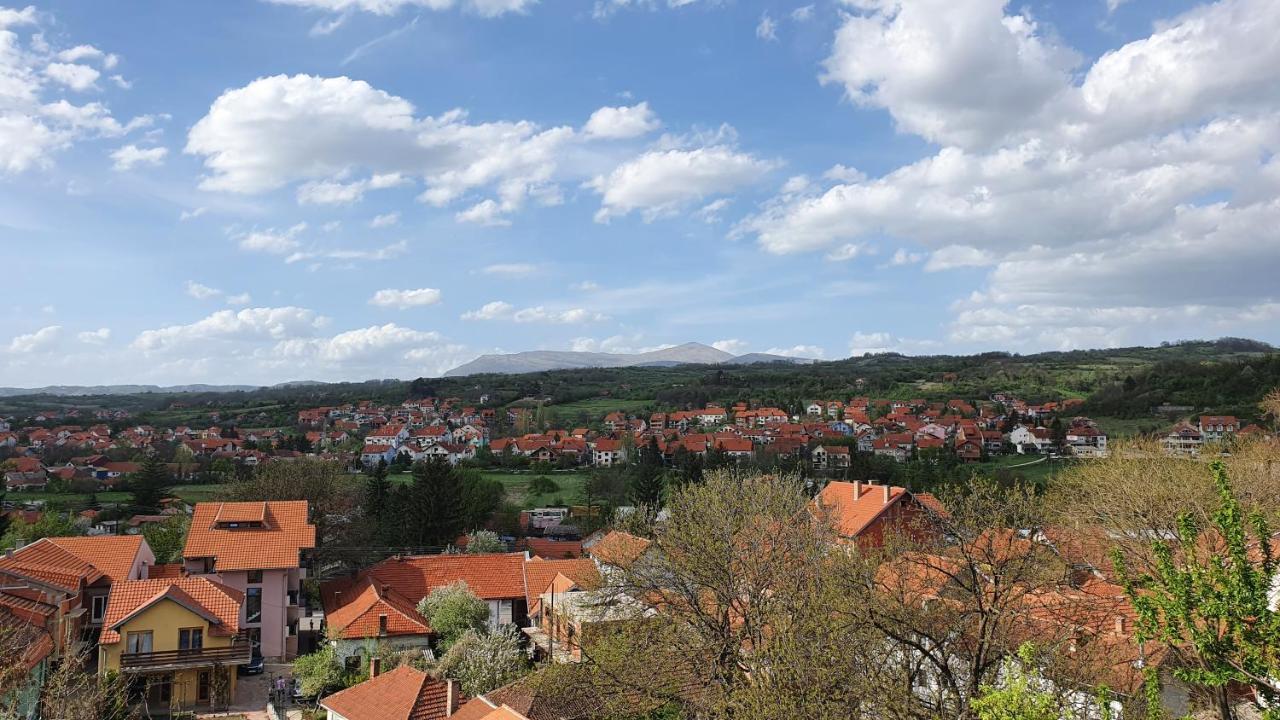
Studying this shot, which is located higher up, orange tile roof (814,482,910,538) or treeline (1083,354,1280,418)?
treeline (1083,354,1280,418)

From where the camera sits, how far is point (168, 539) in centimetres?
4125

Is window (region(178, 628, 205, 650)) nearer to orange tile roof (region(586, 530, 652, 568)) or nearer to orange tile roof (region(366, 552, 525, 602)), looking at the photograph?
orange tile roof (region(366, 552, 525, 602))

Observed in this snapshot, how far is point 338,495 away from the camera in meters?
46.2

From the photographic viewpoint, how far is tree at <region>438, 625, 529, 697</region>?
25922 mm

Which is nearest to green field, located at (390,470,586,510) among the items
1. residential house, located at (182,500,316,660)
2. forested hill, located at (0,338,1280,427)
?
residential house, located at (182,500,316,660)

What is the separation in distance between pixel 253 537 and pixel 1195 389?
102985 millimetres

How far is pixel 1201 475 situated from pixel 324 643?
34.0 meters

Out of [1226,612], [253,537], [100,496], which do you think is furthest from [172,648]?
[100,496]

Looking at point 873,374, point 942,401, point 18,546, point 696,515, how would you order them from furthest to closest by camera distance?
point 873,374, point 942,401, point 18,546, point 696,515

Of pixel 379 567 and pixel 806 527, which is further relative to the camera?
pixel 379 567

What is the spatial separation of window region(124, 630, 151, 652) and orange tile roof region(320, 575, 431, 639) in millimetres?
5684

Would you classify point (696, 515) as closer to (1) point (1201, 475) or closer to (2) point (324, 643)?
(2) point (324, 643)

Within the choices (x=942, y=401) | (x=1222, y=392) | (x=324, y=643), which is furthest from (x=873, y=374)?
(x=324, y=643)

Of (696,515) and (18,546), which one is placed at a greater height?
(696,515)
